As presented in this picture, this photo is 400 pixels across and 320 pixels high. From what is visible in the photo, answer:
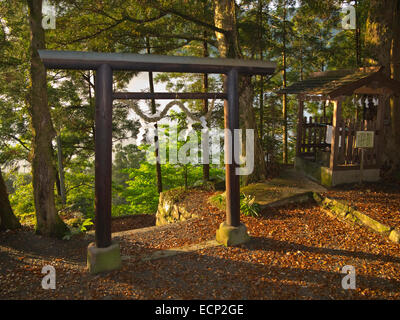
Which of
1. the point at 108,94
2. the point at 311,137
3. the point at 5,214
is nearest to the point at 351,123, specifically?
the point at 311,137

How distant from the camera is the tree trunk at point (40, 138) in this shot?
6.47 m

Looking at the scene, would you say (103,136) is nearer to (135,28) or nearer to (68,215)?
(135,28)

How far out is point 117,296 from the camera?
411 centimetres

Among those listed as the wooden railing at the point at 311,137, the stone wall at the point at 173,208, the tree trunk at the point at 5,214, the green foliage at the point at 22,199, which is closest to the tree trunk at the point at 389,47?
the wooden railing at the point at 311,137

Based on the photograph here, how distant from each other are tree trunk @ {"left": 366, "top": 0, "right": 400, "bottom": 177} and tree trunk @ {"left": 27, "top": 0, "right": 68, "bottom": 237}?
1133 cm

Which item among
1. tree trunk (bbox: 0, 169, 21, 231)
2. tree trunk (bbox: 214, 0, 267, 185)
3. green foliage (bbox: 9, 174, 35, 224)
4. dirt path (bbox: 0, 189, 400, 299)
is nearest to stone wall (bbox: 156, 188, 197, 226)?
dirt path (bbox: 0, 189, 400, 299)

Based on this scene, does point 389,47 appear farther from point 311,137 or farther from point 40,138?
point 40,138

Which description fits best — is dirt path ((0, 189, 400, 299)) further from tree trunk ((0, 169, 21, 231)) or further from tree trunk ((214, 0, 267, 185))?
tree trunk ((214, 0, 267, 185))

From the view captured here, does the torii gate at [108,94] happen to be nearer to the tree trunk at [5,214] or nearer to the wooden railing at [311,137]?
the tree trunk at [5,214]

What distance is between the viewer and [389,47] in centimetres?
1034

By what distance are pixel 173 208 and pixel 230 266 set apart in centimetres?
511

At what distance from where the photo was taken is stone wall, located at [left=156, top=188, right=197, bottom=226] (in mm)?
9076
